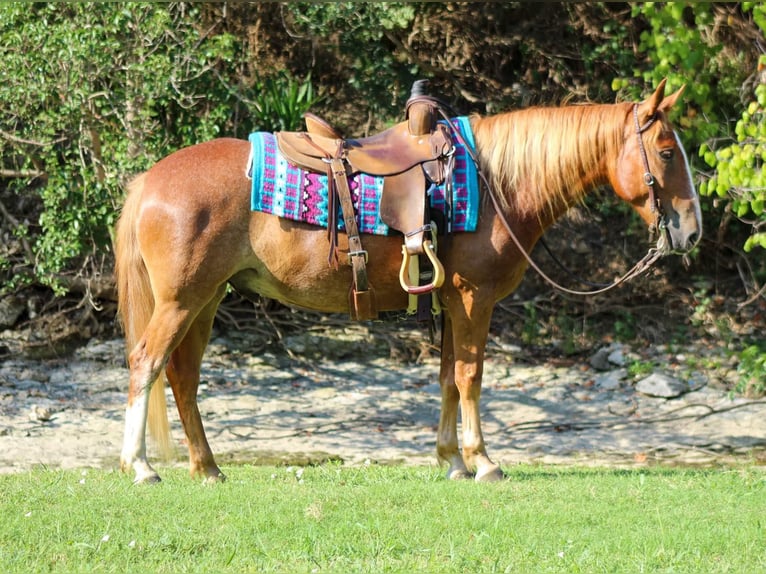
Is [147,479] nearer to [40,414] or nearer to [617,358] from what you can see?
[40,414]

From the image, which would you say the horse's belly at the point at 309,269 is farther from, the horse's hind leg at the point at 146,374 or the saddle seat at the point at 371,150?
the horse's hind leg at the point at 146,374

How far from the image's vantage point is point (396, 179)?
6039mm

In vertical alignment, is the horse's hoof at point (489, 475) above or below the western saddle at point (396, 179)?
below

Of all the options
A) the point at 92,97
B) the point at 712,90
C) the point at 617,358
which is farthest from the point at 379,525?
the point at 617,358

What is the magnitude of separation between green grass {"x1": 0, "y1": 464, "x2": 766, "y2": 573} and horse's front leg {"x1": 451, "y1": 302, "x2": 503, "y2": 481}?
0.26 meters

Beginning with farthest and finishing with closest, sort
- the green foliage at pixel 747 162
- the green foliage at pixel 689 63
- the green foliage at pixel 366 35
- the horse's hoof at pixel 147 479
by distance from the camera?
the green foliage at pixel 366 35
the green foliage at pixel 689 63
the green foliage at pixel 747 162
the horse's hoof at pixel 147 479

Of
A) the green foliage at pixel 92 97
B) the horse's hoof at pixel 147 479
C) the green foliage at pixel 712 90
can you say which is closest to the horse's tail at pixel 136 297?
the horse's hoof at pixel 147 479

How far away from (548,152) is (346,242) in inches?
54.9

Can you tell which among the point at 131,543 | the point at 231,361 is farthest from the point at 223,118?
the point at 131,543

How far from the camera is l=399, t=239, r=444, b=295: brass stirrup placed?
5.90m

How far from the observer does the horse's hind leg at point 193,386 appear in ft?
20.0

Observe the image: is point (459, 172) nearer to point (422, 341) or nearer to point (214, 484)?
point (214, 484)

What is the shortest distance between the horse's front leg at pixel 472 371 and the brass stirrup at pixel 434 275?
0.92 ft

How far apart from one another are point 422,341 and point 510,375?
114cm
